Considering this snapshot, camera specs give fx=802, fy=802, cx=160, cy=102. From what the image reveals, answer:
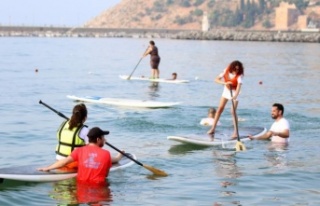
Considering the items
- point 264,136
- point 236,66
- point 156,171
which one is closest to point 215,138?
Answer: point 264,136

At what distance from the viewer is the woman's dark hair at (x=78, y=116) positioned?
12.3 metres

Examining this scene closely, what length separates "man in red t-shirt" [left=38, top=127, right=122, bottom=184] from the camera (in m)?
12.0

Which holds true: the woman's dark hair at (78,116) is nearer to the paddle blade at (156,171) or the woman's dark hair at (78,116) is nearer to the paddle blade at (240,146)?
the paddle blade at (156,171)

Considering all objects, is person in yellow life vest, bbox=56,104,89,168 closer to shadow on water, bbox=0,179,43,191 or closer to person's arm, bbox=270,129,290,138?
shadow on water, bbox=0,179,43,191

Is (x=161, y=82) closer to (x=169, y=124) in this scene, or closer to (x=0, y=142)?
(x=169, y=124)

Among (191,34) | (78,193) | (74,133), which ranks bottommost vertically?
(78,193)

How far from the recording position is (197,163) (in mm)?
15492

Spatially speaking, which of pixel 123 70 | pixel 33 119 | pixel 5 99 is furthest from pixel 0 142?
pixel 123 70

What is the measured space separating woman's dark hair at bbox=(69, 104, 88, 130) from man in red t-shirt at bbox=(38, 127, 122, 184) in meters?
0.42

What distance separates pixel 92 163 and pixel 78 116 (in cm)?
76

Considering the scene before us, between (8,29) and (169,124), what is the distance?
176 meters

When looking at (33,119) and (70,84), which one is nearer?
(33,119)

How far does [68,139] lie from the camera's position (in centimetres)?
1257

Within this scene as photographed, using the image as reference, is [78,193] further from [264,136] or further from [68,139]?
[264,136]
